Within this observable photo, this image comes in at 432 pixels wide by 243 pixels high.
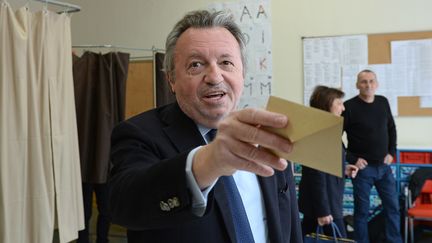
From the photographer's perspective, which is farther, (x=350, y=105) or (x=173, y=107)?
(x=350, y=105)

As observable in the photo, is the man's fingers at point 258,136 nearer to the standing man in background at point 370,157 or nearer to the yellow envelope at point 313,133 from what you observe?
the yellow envelope at point 313,133

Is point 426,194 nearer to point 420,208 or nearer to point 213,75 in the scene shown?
point 420,208

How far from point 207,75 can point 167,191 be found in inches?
14.1

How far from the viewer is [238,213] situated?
966 mm

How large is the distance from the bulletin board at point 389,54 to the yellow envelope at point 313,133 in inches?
156

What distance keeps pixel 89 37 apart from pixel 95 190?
239 centimetres

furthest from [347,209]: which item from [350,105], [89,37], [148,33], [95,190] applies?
[89,37]

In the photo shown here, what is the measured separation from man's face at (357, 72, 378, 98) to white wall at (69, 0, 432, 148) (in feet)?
2.12

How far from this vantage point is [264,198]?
3.48 ft

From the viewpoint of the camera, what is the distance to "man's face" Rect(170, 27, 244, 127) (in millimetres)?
974

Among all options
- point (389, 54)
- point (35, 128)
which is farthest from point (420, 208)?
point (35, 128)

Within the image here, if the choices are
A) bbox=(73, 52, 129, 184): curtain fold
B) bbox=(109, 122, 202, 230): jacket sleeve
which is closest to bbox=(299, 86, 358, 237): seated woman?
bbox=(73, 52, 129, 184): curtain fold

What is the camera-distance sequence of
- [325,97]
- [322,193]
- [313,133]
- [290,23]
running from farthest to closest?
A: 1. [290,23]
2. [325,97]
3. [322,193]
4. [313,133]

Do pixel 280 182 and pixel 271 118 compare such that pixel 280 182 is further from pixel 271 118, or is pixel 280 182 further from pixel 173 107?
pixel 271 118
